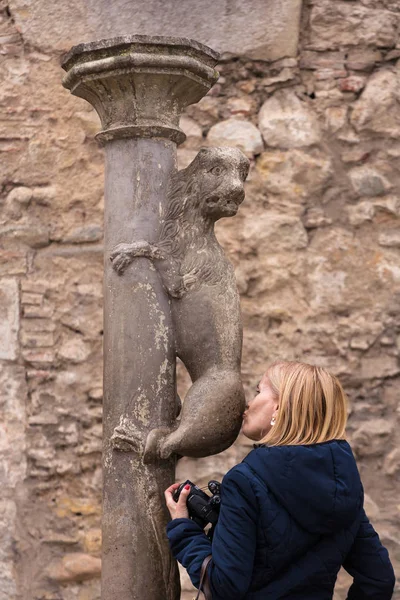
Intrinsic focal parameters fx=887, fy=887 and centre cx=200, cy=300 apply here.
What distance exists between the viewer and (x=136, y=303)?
280 cm

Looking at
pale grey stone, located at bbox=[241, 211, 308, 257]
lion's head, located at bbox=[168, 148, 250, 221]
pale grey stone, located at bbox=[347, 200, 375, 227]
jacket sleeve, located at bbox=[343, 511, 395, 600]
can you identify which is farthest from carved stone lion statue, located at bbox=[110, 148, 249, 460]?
pale grey stone, located at bbox=[347, 200, 375, 227]

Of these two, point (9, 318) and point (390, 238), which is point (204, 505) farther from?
point (390, 238)

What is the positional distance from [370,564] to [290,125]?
9.42ft

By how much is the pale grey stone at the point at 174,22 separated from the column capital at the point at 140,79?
2.13 metres

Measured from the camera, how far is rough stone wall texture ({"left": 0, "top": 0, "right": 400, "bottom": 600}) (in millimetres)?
4699

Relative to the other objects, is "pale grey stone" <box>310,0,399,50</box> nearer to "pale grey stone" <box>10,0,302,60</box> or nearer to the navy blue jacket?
"pale grey stone" <box>10,0,302,60</box>

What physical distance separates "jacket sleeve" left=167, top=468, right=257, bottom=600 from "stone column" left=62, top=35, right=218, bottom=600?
426mm

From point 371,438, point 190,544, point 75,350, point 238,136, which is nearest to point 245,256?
point 238,136

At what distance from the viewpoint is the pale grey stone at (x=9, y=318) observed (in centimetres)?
476

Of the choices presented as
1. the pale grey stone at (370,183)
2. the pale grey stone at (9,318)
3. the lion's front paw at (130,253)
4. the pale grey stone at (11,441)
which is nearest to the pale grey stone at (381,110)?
the pale grey stone at (370,183)

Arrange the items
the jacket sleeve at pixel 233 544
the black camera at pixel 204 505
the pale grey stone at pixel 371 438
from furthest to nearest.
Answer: the pale grey stone at pixel 371 438 < the black camera at pixel 204 505 < the jacket sleeve at pixel 233 544

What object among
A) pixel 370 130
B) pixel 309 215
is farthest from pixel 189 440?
pixel 370 130

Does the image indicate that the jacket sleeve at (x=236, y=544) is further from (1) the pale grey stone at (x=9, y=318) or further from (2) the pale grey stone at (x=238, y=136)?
(2) the pale grey stone at (x=238, y=136)

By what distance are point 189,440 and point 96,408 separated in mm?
2120
